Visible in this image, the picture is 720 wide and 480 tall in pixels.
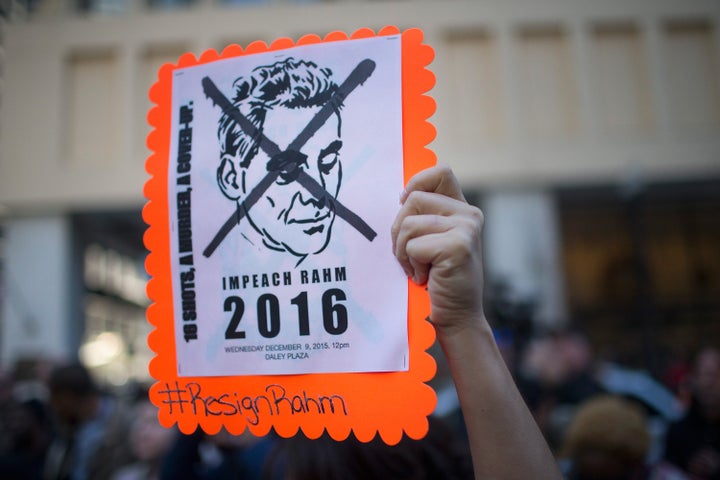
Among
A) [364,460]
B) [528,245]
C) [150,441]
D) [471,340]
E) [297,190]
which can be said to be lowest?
[150,441]

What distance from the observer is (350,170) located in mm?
1259

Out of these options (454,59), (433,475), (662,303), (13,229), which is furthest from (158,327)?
(662,303)

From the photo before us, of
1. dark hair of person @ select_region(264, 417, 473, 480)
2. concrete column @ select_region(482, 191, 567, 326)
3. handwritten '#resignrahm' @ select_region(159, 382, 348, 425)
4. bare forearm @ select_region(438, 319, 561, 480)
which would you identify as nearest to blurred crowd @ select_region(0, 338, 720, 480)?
dark hair of person @ select_region(264, 417, 473, 480)

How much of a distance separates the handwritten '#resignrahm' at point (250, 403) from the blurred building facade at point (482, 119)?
32.9 feet

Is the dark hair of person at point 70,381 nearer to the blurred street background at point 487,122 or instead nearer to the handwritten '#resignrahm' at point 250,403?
the handwritten '#resignrahm' at point 250,403

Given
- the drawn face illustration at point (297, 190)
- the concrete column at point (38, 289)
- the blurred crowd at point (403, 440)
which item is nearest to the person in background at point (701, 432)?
the blurred crowd at point (403, 440)

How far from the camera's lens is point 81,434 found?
13.8 ft

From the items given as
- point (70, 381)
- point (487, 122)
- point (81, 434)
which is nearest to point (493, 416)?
point (70, 381)

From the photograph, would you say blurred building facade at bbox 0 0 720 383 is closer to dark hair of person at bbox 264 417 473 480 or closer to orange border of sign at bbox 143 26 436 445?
dark hair of person at bbox 264 417 473 480

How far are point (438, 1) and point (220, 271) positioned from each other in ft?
38.9

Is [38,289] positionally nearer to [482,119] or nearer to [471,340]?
[482,119]

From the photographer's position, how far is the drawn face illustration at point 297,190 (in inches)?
50.0

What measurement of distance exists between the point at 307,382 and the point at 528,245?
10.7m

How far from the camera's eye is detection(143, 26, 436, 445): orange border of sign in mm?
1163
